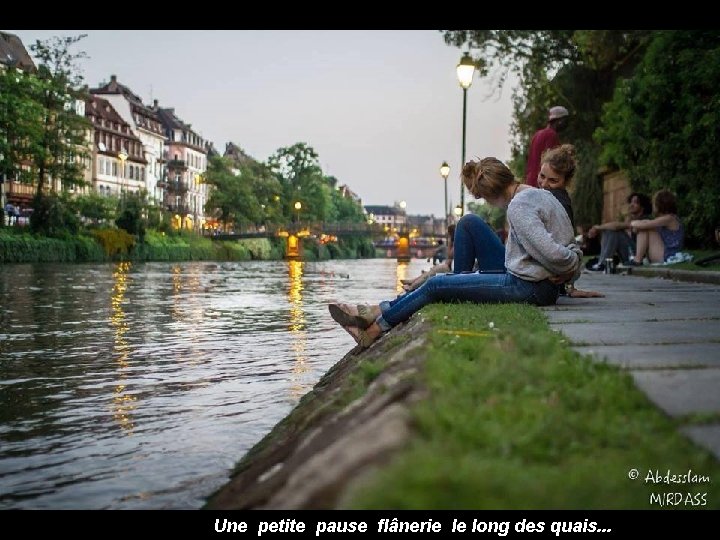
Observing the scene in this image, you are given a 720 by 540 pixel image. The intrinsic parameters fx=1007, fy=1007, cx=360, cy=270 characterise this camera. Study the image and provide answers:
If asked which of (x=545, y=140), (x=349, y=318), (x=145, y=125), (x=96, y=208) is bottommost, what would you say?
(x=349, y=318)

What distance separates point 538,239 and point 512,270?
1.36 feet

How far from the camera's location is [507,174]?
819 centimetres

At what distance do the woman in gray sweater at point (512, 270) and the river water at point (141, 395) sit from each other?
81 centimetres

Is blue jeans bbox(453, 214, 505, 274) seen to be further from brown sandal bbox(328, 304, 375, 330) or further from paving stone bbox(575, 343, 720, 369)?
paving stone bbox(575, 343, 720, 369)

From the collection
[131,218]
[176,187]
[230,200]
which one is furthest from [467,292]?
[176,187]

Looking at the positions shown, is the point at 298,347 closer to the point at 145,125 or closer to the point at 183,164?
the point at 145,125

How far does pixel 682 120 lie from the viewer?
21.9 meters

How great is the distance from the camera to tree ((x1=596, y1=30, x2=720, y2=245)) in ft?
65.2

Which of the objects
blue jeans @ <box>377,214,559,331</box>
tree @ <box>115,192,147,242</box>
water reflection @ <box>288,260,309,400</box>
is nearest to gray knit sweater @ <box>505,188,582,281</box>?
blue jeans @ <box>377,214,559,331</box>

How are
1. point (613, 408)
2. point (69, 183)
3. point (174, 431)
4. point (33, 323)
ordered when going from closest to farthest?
1. point (613, 408)
2. point (174, 431)
3. point (33, 323)
4. point (69, 183)

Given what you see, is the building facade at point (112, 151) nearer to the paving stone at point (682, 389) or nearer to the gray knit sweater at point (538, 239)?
the gray knit sweater at point (538, 239)
